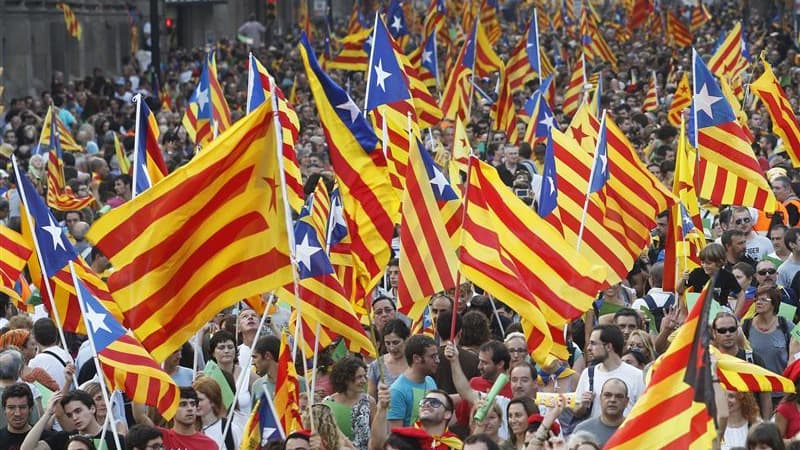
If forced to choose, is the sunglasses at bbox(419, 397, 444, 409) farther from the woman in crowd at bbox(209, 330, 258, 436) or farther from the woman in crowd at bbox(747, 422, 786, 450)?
the woman in crowd at bbox(209, 330, 258, 436)

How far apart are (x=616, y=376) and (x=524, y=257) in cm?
109

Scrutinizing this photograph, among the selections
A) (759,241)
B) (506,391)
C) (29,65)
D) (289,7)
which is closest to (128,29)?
(29,65)

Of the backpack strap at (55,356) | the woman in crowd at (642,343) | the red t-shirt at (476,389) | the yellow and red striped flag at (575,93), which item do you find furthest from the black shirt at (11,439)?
the yellow and red striped flag at (575,93)

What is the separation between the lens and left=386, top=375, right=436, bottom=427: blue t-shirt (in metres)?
10.8

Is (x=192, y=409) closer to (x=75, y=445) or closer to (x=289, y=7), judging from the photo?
(x=75, y=445)

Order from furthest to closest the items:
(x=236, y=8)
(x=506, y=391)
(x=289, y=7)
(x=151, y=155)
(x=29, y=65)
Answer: (x=289, y=7), (x=236, y=8), (x=29, y=65), (x=151, y=155), (x=506, y=391)

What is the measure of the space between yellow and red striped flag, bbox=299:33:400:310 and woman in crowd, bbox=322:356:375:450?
1.01 metres

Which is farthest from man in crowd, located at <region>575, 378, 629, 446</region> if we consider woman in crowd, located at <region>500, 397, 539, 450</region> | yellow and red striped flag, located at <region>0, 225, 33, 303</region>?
yellow and red striped flag, located at <region>0, 225, 33, 303</region>

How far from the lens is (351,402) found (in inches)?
422

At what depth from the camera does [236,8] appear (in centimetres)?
6912

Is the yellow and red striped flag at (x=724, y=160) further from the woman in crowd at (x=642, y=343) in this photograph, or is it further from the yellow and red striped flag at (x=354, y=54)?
the yellow and red striped flag at (x=354, y=54)

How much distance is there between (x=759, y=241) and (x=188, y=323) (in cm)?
649

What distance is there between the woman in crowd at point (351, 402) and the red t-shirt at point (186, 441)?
0.66 meters

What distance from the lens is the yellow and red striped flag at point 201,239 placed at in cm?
988
